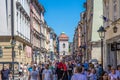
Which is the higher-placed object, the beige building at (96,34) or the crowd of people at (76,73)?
the beige building at (96,34)

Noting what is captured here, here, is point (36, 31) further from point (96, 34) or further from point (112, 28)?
point (112, 28)

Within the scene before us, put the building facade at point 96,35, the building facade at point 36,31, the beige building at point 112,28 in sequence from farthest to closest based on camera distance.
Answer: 1. the building facade at point 36,31
2. the building facade at point 96,35
3. the beige building at point 112,28

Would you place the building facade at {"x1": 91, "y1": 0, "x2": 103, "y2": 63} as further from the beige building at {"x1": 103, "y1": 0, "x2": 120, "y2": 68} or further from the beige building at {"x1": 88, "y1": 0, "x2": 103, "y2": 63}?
the beige building at {"x1": 103, "y1": 0, "x2": 120, "y2": 68}

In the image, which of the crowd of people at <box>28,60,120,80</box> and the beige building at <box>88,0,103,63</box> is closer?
the crowd of people at <box>28,60,120,80</box>

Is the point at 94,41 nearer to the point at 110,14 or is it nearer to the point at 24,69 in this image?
the point at 24,69

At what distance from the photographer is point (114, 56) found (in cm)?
2897

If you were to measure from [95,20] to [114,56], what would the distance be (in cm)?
2534

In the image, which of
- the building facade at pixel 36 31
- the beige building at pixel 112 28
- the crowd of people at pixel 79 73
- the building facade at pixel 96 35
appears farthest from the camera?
the building facade at pixel 36 31

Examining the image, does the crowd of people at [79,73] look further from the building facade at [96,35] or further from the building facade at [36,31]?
the building facade at [36,31]

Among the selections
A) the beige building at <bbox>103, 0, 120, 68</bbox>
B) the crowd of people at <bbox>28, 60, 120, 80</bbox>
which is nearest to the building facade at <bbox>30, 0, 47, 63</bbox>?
the beige building at <bbox>103, 0, 120, 68</bbox>

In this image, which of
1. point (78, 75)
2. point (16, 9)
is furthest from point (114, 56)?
point (16, 9)

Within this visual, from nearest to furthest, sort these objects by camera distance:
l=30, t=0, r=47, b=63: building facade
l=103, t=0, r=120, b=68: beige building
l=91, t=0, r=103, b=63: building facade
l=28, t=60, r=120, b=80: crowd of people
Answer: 1. l=28, t=60, r=120, b=80: crowd of people
2. l=103, t=0, r=120, b=68: beige building
3. l=91, t=0, r=103, b=63: building facade
4. l=30, t=0, r=47, b=63: building facade

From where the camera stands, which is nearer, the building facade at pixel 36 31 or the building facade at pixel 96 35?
the building facade at pixel 96 35

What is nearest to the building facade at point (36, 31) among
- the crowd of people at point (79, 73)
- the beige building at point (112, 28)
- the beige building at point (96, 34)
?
the beige building at point (96, 34)
